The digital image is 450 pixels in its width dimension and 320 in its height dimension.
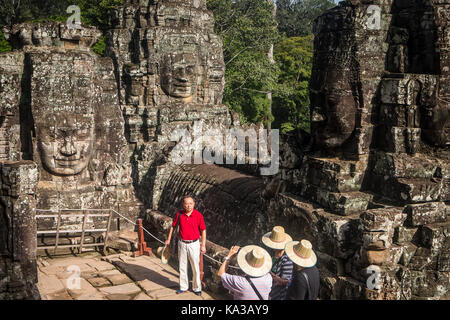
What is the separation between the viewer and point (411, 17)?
6.18 m

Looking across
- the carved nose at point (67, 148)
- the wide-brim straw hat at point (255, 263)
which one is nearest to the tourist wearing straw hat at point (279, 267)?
the wide-brim straw hat at point (255, 263)

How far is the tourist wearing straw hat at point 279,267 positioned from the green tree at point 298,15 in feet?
144

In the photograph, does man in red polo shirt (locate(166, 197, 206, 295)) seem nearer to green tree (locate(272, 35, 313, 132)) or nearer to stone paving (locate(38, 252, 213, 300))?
stone paving (locate(38, 252, 213, 300))

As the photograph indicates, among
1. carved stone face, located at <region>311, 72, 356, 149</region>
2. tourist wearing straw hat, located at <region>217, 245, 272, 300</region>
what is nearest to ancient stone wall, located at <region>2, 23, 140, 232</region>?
carved stone face, located at <region>311, 72, 356, 149</region>

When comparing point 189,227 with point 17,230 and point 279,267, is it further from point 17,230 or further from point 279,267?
point 17,230

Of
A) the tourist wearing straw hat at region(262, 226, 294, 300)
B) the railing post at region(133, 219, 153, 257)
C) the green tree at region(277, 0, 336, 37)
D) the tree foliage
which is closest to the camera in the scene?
the tourist wearing straw hat at region(262, 226, 294, 300)

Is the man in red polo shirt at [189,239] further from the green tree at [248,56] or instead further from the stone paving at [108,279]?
the green tree at [248,56]

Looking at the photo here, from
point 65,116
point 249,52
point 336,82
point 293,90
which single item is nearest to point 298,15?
point 293,90

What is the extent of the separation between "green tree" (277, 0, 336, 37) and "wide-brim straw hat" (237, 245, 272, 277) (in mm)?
44400

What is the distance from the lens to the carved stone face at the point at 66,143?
9914mm

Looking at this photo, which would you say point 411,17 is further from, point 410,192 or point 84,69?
point 84,69

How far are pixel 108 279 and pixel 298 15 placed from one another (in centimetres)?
4746

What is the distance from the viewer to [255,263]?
16.3 feet

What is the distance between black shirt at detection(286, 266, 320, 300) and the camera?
495 cm
